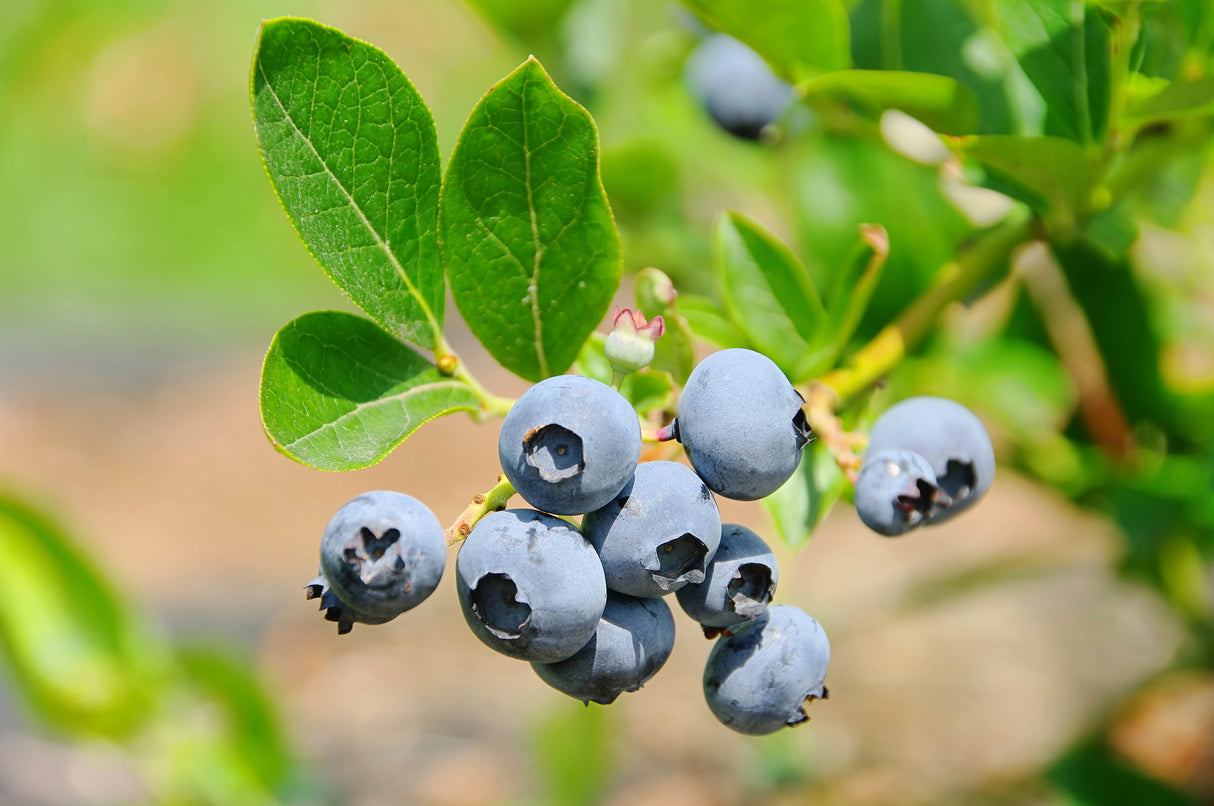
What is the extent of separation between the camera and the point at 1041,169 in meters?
0.88

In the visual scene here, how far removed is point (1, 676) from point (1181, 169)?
356cm

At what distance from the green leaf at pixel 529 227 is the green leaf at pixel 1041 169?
33 centimetres

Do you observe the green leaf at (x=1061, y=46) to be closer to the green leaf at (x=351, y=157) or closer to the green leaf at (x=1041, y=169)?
the green leaf at (x=1041, y=169)

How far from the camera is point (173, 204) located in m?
7.71

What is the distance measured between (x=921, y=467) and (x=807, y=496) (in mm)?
147

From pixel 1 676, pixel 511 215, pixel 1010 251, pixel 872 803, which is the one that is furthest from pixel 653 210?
pixel 1 676

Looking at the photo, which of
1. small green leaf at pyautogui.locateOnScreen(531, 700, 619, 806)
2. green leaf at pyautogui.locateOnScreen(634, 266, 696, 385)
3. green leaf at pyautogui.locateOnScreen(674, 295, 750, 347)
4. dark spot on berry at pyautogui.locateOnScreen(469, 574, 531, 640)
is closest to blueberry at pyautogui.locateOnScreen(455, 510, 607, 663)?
dark spot on berry at pyautogui.locateOnScreen(469, 574, 531, 640)

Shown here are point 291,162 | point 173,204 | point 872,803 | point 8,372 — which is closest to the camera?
point 291,162

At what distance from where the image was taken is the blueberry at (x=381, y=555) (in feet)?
2.10

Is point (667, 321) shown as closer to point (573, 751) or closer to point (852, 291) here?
point (852, 291)

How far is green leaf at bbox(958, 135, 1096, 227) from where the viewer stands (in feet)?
2.77

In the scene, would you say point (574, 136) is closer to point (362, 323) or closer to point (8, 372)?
point (362, 323)

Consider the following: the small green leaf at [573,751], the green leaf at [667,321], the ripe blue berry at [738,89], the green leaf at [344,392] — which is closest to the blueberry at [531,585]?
the green leaf at [344,392]

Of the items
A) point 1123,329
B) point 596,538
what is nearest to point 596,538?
point 596,538
